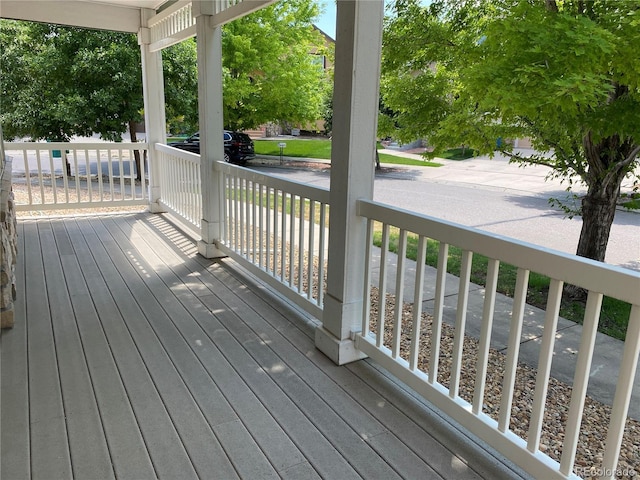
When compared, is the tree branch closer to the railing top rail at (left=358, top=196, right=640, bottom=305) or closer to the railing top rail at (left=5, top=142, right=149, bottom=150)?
the railing top rail at (left=358, top=196, right=640, bottom=305)

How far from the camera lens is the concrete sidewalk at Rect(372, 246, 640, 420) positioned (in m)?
2.74

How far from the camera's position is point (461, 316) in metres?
1.98

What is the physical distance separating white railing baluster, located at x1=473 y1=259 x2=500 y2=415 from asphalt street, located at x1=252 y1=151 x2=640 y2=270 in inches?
168

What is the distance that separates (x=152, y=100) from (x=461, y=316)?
5.51 meters

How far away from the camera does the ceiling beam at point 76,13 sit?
5.30m

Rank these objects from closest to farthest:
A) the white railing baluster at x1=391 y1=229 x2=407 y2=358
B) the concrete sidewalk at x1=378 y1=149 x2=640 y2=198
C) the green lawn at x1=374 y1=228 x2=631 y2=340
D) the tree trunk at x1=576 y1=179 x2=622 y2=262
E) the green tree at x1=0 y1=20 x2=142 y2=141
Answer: the white railing baluster at x1=391 y1=229 x2=407 y2=358
the green lawn at x1=374 y1=228 x2=631 y2=340
the tree trunk at x1=576 y1=179 x2=622 y2=262
the green tree at x1=0 y1=20 x2=142 y2=141
the concrete sidewalk at x1=378 y1=149 x2=640 y2=198

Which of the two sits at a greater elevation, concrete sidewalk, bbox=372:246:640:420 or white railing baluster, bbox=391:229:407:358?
white railing baluster, bbox=391:229:407:358

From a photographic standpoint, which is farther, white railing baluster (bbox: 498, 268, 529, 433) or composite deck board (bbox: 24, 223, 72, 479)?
composite deck board (bbox: 24, 223, 72, 479)

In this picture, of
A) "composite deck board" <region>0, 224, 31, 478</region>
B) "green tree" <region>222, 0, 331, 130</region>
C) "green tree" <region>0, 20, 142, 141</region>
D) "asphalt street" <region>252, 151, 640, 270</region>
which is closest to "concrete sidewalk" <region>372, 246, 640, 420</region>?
"asphalt street" <region>252, 151, 640, 270</region>

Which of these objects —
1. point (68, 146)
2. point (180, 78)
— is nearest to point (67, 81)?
point (180, 78)

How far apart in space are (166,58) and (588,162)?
26.3ft

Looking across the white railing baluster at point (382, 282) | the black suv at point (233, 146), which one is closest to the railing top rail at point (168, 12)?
the white railing baluster at point (382, 282)

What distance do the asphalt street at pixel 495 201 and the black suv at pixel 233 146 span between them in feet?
4.15

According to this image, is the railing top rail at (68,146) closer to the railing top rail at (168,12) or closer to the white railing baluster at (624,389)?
the railing top rail at (168,12)
